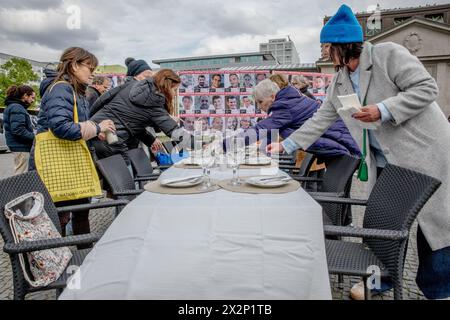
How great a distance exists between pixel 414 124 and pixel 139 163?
2.42 metres

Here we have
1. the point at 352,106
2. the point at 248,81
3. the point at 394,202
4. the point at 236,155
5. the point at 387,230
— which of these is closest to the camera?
the point at 387,230

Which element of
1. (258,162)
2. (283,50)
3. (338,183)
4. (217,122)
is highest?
(283,50)

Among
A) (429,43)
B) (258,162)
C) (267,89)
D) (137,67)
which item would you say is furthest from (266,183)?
(429,43)

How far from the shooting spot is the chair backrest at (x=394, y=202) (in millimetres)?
1629

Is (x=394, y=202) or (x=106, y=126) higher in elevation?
(x=106, y=126)

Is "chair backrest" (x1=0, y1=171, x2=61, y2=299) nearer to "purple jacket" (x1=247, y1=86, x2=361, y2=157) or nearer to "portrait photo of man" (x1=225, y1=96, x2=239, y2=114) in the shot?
"purple jacket" (x1=247, y1=86, x2=361, y2=157)

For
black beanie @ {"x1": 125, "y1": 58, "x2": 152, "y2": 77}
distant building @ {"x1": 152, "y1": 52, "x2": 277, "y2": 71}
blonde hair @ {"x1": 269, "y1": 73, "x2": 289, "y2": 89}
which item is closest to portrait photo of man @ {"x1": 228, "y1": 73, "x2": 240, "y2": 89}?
black beanie @ {"x1": 125, "y1": 58, "x2": 152, "y2": 77}

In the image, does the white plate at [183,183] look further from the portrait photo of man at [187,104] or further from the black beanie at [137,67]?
the portrait photo of man at [187,104]

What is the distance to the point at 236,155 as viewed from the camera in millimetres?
Result: 2670

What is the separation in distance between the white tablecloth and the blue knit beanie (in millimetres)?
1181

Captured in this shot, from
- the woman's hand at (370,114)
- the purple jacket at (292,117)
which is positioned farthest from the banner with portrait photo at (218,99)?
the woman's hand at (370,114)

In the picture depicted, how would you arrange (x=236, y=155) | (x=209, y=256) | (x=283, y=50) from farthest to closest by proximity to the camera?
1. (x=283, y=50)
2. (x=236, y=155)
3. (x=209, y=256)

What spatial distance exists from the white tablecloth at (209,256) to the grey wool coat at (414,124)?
2.89 ft

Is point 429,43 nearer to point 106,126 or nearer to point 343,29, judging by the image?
point 343,29
